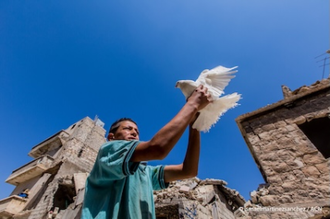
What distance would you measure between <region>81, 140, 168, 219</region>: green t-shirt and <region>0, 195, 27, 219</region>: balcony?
65.4 ft

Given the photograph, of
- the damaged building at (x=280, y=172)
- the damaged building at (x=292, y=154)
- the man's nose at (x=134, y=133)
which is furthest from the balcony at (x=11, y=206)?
the man's nose at (x=134, y=133)

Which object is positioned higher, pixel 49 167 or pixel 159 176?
pixel 49 167

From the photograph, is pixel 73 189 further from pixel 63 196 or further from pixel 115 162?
pixel 115 162

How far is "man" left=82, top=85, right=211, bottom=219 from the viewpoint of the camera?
4.00ft

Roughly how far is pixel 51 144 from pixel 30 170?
4.82 metres

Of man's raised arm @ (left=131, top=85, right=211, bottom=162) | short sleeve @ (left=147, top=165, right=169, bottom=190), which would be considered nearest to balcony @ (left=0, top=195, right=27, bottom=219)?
short sleeve @ (left=147, top=165, right=169, bottom=190)

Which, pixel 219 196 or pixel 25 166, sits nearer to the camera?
pixel 219 196

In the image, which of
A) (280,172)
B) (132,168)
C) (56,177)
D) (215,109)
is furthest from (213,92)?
(56,177)

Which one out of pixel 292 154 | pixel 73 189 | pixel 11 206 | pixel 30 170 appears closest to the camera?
pixel 292 154

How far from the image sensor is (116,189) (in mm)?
1434

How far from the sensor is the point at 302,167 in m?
3.64

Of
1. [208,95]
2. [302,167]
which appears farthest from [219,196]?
[208,95]

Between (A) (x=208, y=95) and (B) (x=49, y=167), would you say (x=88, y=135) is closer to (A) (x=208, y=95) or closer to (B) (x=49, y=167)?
(B) (x=49, y=167)

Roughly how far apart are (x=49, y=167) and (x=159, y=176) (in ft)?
66.5
